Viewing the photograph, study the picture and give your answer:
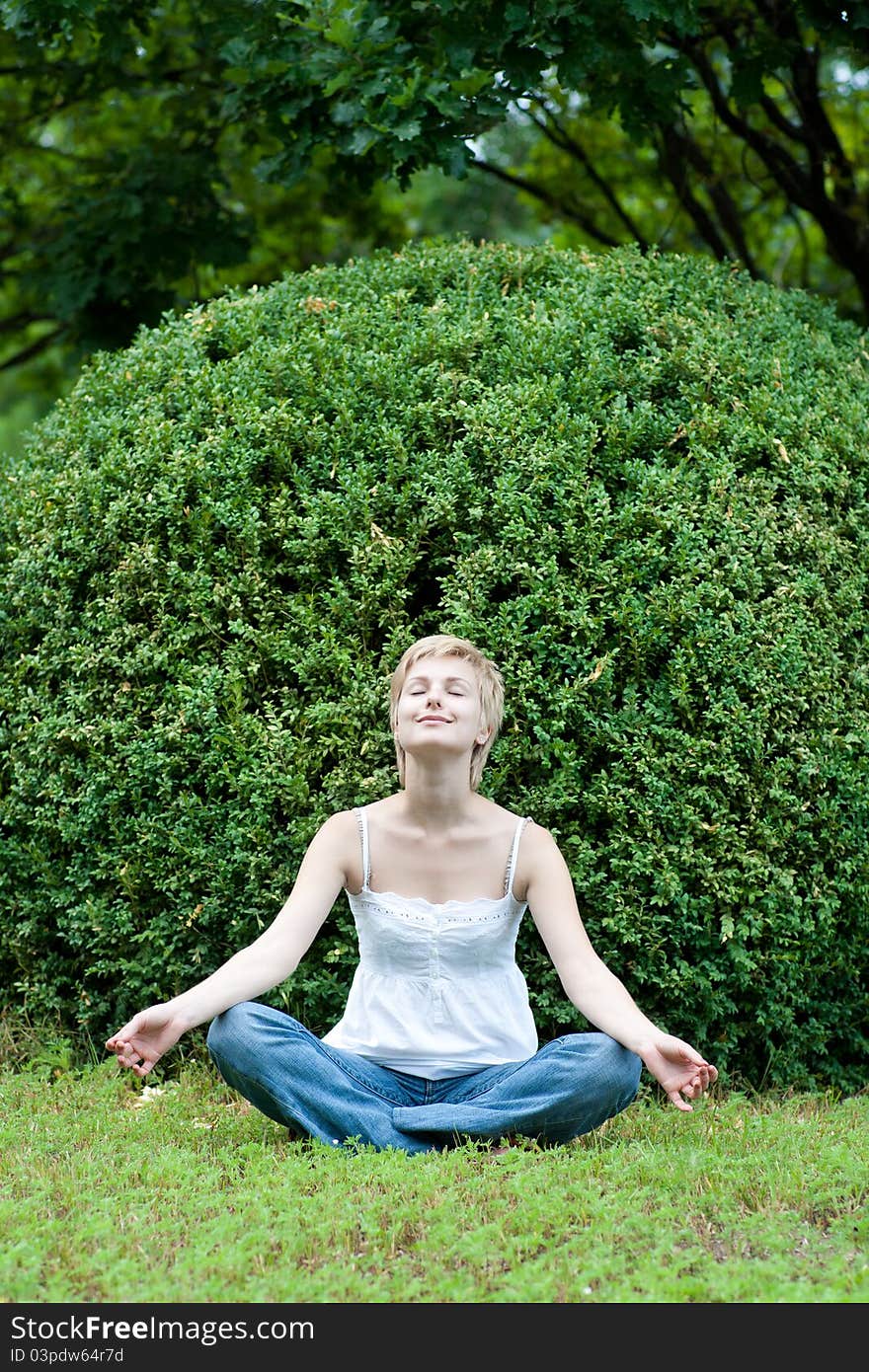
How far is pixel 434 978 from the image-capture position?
371cm

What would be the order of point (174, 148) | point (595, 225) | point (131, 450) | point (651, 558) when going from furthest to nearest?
1. point (595, 225)
2. point (174, 148)
3. point (131, 450)
4. point (651, 558)

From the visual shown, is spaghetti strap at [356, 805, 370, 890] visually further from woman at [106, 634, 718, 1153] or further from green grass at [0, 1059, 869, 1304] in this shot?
green grass at [0, 1059, 869, 1304]

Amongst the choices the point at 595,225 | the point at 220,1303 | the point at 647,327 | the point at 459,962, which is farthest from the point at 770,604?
the point at 595,225

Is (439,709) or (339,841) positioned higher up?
(439,709)

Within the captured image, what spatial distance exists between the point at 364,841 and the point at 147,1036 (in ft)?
2.62

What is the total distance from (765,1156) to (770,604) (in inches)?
67.9

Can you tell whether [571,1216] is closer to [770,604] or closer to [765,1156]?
[765,1156]

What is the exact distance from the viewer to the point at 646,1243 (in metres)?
2.90

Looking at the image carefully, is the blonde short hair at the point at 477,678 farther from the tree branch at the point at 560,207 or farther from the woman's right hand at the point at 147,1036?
the tree branch at the point at 560,207

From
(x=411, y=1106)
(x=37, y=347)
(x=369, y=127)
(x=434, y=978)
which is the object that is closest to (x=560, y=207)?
(x=369, y=127)

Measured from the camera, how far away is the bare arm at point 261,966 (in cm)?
333

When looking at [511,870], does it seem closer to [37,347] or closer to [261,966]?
Answer: [261,966]

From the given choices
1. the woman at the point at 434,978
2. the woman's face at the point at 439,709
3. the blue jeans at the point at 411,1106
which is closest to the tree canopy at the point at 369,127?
the woman's face at the point at 439,709

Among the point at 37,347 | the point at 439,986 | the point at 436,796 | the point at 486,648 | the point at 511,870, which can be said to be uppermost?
the point at 37,347
